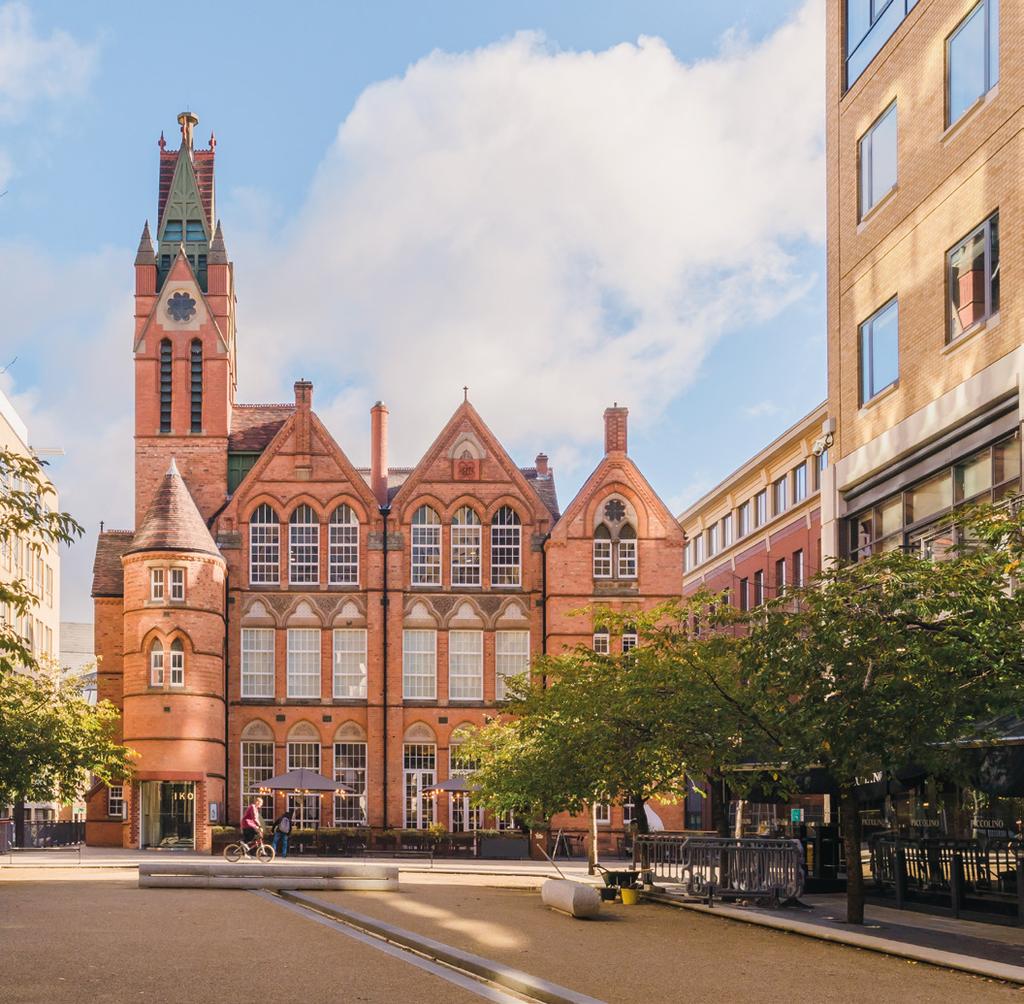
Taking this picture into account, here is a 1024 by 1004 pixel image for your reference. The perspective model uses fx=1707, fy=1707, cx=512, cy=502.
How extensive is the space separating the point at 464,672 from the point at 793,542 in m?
13.4

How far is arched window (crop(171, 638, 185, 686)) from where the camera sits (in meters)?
59.3

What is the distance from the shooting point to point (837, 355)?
32469mm

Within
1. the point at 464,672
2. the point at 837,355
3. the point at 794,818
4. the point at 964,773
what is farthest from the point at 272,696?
the point at 964,773

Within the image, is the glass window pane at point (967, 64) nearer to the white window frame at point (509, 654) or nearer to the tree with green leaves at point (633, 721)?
the tree with green leaves at point (633, 721)

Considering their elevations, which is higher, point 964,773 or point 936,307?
point 936,307

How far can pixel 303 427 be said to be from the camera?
6378 cm

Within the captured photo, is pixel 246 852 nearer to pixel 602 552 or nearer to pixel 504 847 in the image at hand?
pixel 504 847

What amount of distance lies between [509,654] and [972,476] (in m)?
38.0

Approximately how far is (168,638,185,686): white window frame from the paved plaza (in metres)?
31.7

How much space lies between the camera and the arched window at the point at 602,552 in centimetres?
6281

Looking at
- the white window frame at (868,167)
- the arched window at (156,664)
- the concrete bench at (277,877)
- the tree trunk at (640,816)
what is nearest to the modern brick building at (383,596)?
the arched window at (156,664)

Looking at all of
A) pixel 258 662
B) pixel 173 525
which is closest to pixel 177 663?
pixel 258 662

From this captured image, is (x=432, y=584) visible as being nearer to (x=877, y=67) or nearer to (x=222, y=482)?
(x=222, y=482)

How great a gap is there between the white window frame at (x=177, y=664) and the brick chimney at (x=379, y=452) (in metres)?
10.2
